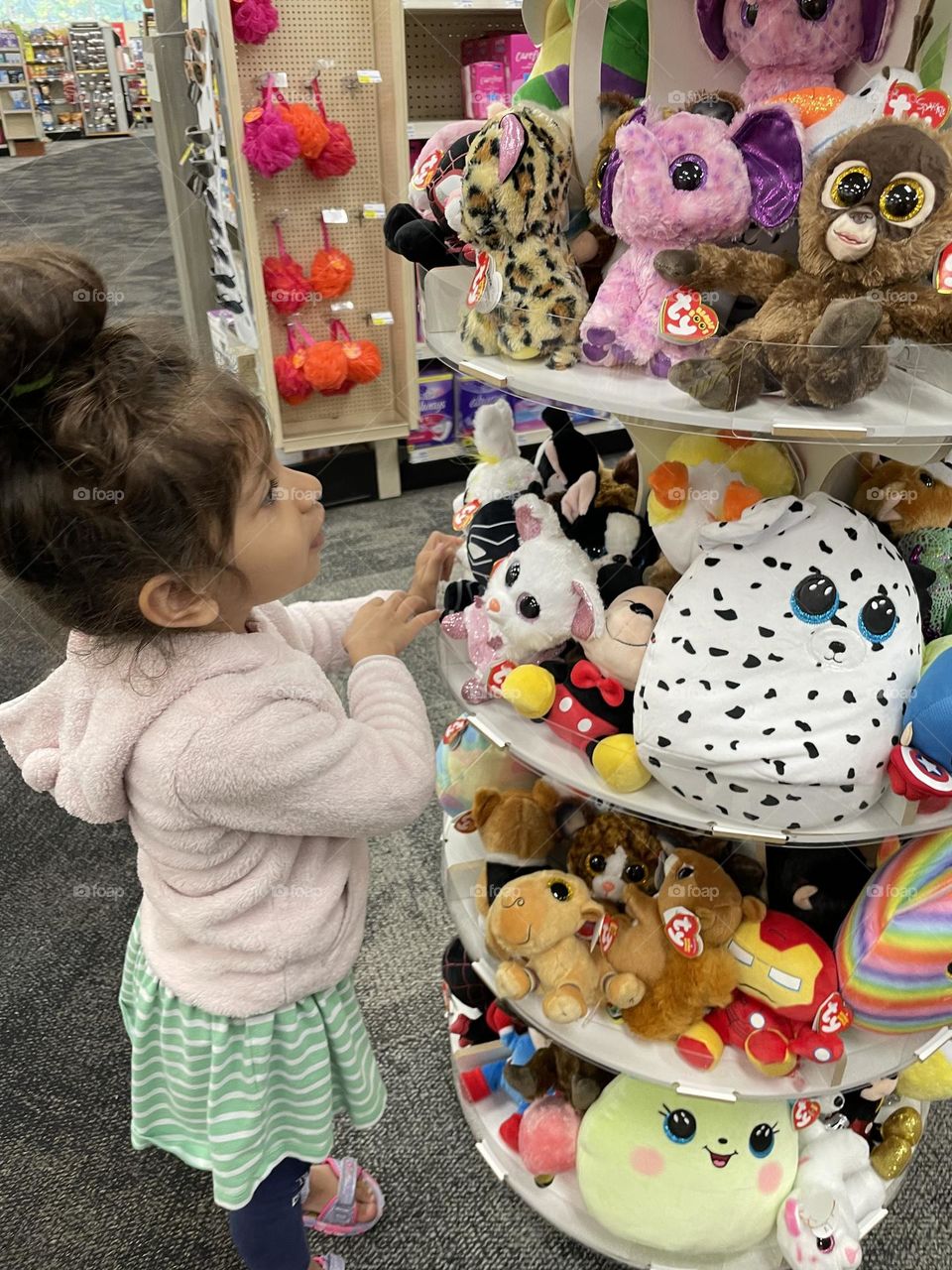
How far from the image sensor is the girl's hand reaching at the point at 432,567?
1070mm

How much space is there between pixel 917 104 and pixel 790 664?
1.56 feet

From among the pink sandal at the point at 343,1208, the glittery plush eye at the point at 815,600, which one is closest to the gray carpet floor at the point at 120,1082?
the pink sandal at the point at 343,1208

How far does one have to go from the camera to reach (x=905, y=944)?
0.96 meters

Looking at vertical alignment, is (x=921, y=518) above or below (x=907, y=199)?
below

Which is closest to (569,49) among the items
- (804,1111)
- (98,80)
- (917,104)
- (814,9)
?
(814,9)

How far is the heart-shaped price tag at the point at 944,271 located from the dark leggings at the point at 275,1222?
3.54 feet

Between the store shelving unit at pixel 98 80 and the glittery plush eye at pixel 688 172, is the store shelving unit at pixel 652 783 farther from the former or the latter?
the store shelving unit at pixel 98 80

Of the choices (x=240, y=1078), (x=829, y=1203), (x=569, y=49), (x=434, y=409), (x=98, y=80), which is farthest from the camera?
(x=434, y=409)

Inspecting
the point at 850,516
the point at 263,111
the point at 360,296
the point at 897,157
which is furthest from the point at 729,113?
the point at 360,296

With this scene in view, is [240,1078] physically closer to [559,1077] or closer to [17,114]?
[559,1077]

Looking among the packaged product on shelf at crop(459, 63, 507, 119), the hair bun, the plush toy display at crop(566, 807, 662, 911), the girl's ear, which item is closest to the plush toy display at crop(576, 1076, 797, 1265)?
the plush toy display at crop(566, 807, 662, 911)

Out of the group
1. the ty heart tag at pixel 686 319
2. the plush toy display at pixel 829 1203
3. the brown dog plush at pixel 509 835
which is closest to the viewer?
the ty heart tag at pixel 686 319

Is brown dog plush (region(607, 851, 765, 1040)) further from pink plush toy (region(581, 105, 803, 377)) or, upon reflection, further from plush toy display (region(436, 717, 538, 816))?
pink plush toy (region(581, 105, 803, 377))

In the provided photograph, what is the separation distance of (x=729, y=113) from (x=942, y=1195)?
4.72 feet
